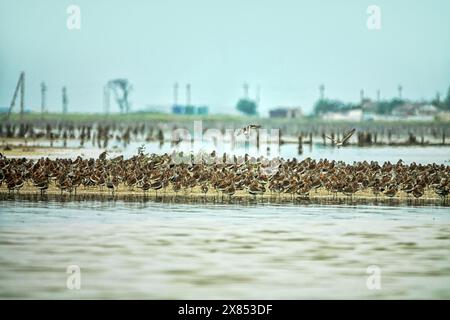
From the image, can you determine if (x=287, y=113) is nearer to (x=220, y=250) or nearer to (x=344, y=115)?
(x=344, y=115)

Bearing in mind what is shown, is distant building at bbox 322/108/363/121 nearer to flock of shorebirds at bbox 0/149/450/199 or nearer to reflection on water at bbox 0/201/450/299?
flock of shorebirds at bbox 0/149/450/199

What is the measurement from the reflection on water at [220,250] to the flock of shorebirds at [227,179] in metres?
1.70

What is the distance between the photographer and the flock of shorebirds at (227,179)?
2102 cm

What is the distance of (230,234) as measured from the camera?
51.2ft

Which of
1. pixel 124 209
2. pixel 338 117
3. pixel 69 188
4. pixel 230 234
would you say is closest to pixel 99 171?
pixel 69 188

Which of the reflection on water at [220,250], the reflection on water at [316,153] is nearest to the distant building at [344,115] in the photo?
the reflection on water at [316,153]

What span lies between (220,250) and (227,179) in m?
7.11

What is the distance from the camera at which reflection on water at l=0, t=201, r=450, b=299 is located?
1185 centimetres

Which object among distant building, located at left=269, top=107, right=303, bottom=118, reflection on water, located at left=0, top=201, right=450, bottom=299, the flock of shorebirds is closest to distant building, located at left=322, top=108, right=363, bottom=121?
distant building, located at left=269, top=107, right=303, bottom=118

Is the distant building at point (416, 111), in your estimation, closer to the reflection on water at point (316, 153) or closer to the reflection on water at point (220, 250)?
the reflection on water at point (316, 153)

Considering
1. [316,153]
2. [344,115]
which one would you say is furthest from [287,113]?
[316,153]

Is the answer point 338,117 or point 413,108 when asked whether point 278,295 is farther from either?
point 338,117

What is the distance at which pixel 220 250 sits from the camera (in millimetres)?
14203

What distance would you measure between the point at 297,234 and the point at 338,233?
0.75 meters
